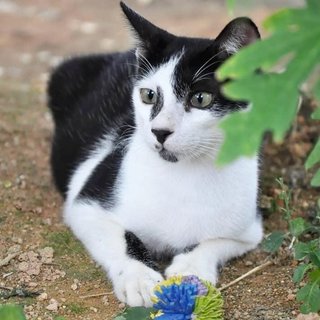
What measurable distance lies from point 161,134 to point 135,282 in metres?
0.45

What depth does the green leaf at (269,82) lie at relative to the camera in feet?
4.97

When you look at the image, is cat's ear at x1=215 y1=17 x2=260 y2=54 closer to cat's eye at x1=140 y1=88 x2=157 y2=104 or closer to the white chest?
cat's eye at x1=140 y1=88 x2=157 y2=104

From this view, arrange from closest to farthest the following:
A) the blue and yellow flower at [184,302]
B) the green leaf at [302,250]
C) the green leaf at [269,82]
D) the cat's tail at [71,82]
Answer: the green leaf at [269,82] → the blue and yellow flower at [184,302] → the green leaf at [302,250] → the cat's tail at [71,82]

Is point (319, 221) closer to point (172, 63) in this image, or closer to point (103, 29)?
point (172, 63)

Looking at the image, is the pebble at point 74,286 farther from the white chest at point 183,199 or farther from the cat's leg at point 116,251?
the white chest at point 183,199

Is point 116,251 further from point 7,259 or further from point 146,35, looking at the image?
point 146,35

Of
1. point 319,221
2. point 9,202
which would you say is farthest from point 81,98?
point 319,221

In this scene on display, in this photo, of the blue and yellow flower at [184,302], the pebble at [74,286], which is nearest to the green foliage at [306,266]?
the blue and yellow flower at [184,302]

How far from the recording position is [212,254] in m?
2.65

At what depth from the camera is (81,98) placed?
3.53 metres

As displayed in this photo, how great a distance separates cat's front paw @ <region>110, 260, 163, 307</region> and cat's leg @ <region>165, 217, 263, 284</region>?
0.29ft

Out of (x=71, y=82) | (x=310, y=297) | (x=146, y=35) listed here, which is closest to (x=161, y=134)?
(x=146, y=35)

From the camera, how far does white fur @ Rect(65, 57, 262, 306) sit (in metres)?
2.48

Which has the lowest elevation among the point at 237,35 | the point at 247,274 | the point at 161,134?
the point at 247,274
